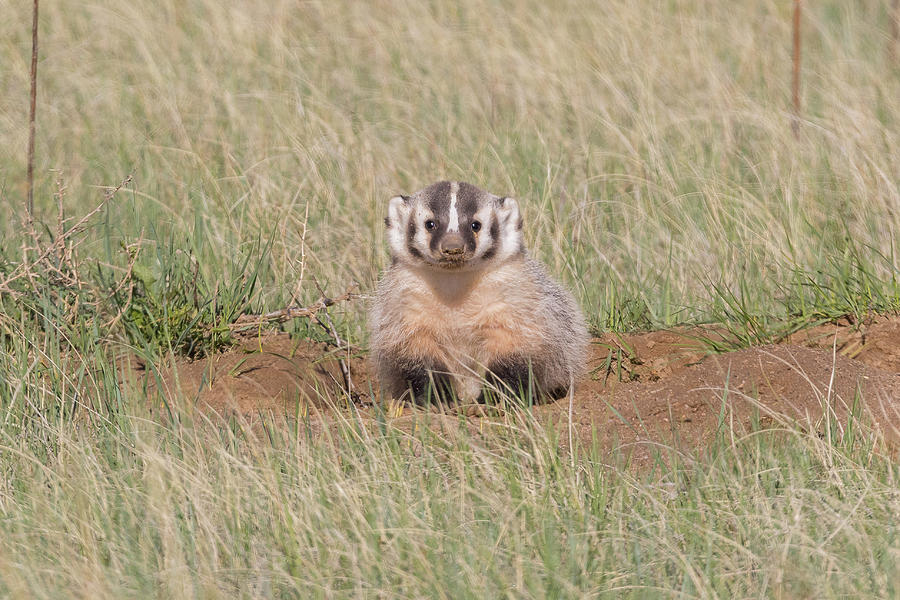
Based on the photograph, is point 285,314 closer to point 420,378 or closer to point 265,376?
point 265,376

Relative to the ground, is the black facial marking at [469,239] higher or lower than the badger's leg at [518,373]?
higher

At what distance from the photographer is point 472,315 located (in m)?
4.92

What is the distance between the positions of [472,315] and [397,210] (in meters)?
0.54

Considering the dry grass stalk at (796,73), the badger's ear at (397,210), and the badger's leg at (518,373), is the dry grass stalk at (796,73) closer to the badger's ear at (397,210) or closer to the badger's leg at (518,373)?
the badger's leg at (518,373)

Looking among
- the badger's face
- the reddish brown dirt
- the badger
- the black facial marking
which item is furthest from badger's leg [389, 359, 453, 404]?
the black facial marking

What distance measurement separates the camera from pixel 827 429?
377 centimetres

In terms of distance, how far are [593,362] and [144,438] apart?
220 cm

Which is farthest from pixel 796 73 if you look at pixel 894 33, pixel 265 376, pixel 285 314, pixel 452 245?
pixel 265 376

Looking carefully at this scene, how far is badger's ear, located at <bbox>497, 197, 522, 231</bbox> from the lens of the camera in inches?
194

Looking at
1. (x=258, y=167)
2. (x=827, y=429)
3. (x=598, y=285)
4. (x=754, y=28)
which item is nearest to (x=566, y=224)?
(x=598, y=285)

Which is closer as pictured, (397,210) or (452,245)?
(452,245)

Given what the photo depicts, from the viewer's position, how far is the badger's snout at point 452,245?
4.55 metres

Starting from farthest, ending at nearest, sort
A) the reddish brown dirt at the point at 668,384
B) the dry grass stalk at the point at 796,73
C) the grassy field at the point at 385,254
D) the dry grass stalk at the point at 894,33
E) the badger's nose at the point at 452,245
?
the dry grass stalk at the point at 894,33 < the dry grass stalk at the point at 796,73 < the badger's nose at the point at 452,245 < the reddish brown dirt at the point at 668,384 < the grassy field at the point at 385,254

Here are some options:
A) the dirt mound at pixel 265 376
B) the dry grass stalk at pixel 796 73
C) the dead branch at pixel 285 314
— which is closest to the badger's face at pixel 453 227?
the dead branch at pixel 285 314
